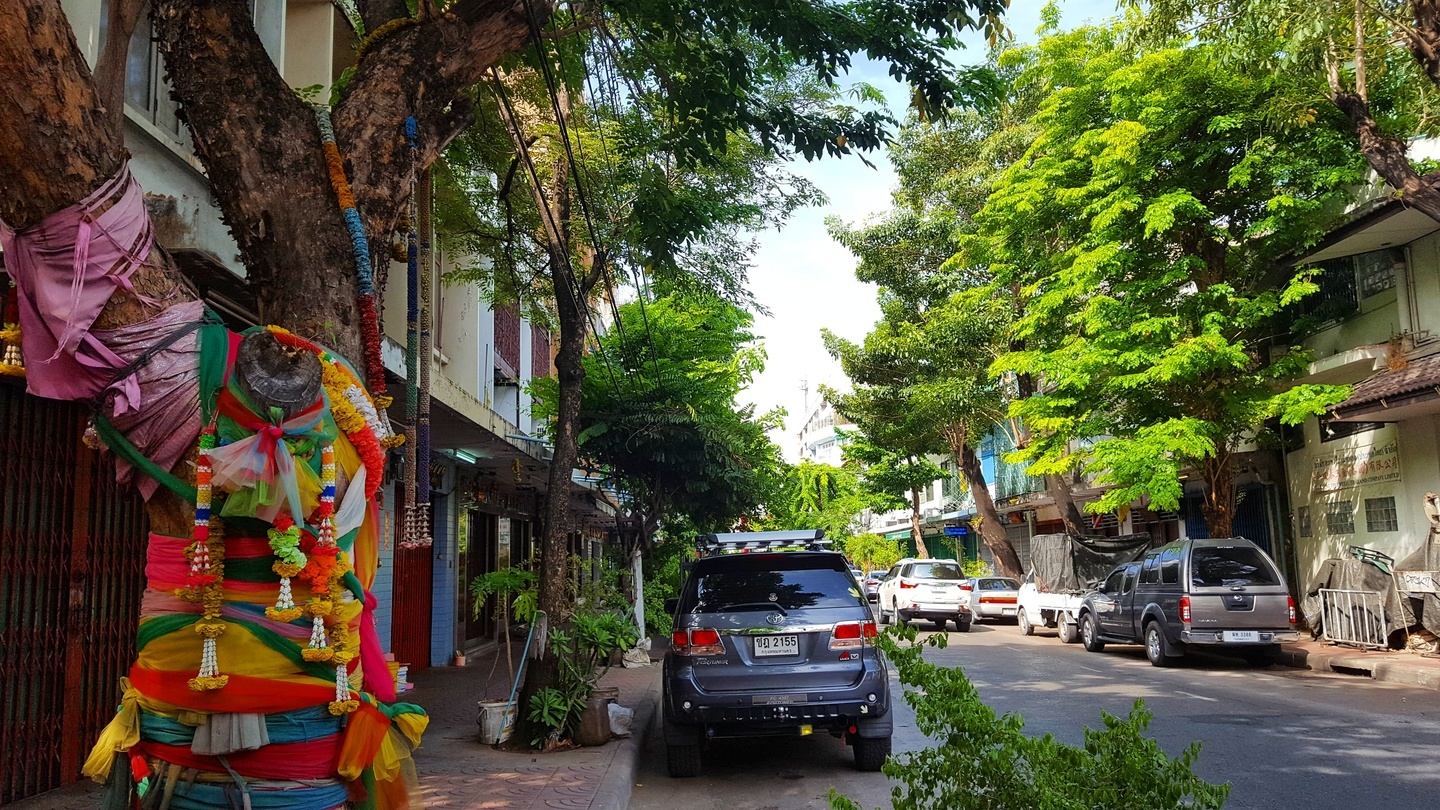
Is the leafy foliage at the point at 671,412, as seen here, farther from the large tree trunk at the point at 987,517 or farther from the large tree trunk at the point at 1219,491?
the large tree trunk at the point at 987,517

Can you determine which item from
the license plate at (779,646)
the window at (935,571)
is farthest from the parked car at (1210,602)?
the license plate at (779,646)

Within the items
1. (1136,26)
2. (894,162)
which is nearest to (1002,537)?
(894,162)

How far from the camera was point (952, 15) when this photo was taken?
7789mm

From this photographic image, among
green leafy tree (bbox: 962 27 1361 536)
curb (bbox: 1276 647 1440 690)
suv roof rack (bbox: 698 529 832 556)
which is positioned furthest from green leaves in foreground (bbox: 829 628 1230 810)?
green leafy tree (bbox: 962 27 1361 536)

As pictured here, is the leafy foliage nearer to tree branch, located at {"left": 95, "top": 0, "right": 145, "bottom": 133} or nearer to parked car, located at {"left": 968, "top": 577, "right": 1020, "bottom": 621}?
parked car, located at {"left": 968, "top": 577, "right": 1020, "bottom": 621}

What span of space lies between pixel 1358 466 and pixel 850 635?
591 inches

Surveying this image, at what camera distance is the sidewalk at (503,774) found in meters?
6.30

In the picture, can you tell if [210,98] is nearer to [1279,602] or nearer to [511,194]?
[511,194]

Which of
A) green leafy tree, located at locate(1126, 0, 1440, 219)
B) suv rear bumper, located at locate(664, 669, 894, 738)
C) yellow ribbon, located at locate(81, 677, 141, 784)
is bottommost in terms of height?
suv rear bumper, located at locate(664, 669, 894, 738)

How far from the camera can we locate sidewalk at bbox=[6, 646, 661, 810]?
6297 mm

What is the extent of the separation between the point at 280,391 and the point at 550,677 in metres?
6.22

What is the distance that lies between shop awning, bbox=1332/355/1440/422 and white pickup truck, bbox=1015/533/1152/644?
6.11 meters

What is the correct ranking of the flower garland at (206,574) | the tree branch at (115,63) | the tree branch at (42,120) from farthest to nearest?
1. the tree branch at (115,63)
2. the flower garland at (206,574)
3. the tree branch at (42,120)

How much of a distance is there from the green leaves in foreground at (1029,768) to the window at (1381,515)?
1690cm
